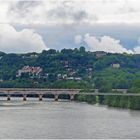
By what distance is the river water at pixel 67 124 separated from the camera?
51.4 meters

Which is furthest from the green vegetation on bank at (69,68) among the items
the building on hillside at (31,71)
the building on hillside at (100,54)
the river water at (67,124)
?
the river water at (67,124)

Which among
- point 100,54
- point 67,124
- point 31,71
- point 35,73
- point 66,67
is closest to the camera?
point 67,124

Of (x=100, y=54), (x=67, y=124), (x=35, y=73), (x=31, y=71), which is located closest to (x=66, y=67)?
(x=35, y=73)

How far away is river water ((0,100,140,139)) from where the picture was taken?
2023 inches

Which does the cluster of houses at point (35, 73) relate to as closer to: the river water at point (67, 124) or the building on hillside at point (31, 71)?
the building on hillside at point (31, 71)

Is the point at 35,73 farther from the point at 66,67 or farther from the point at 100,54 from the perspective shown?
the point at 100,54

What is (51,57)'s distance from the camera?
179000mm

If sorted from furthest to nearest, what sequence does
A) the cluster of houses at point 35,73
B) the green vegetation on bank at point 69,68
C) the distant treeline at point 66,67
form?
the cluster of houses at point 35,73, the distant treeline at point 66,67, the green vegetation on bank at point 69,68

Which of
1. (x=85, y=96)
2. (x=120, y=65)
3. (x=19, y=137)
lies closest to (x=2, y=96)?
(x=85, y=96)

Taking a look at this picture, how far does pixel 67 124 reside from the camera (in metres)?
59.9

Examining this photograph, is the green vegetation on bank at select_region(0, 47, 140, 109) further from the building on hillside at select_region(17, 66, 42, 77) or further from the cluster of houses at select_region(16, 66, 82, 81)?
the building on hillside at select_region(17, 66, 42, 77)

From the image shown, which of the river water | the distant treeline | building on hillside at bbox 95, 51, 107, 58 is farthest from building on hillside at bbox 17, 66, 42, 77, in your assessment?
the river water

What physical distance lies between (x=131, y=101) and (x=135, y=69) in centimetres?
7032

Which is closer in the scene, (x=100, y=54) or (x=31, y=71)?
(x=31, y=71)
